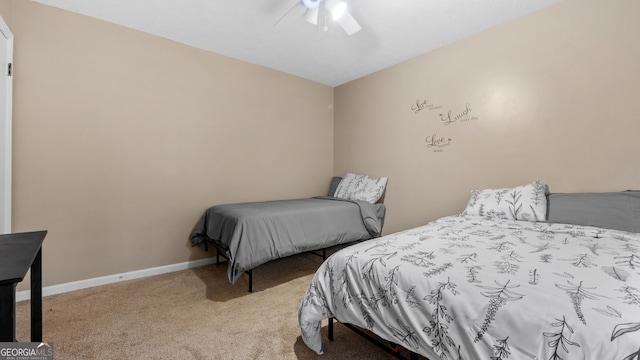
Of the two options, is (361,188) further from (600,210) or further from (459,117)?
(600,210)

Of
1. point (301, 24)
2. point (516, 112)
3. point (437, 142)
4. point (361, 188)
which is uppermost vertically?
point (301, 24)

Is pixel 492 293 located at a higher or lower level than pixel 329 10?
lower

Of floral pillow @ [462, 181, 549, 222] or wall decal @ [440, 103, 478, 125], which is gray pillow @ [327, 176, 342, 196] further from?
floral pillow @ [462, 181, 549, 222]

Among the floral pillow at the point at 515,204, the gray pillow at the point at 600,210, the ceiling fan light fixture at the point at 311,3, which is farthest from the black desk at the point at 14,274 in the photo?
the gray pillow at the point at 600,210

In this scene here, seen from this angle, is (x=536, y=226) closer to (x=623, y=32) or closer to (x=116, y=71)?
(x=623, y=32)

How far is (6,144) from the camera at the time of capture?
6.56ft

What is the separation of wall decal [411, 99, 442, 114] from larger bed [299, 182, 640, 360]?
1464 millimetres

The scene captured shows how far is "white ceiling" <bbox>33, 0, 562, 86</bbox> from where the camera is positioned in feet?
7.11

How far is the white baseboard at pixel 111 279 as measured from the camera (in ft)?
7.22

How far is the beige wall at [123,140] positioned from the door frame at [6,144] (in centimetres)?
5

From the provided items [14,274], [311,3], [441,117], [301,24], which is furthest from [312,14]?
[14,274]

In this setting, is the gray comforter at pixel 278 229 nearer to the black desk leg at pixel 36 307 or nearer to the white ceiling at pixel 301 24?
the black desk leg at pixel 36 307

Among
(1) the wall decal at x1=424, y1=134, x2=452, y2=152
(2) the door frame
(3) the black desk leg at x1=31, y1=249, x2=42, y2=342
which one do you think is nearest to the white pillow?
(1) the wall decal at x1=424, y1=134, x2=452, y2=152

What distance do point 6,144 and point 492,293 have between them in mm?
3154
